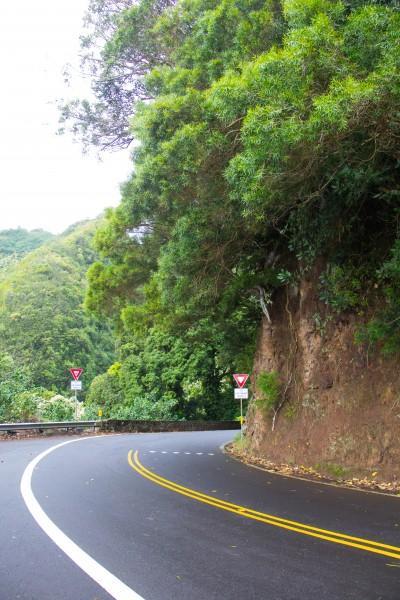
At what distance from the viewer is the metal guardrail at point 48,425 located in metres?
24.8

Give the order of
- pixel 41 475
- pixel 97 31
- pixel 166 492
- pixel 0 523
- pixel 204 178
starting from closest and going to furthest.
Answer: pixel 0 523 → pixel 166 492 → pixel 204 178 → pixel 41 475 → pixel 97 31

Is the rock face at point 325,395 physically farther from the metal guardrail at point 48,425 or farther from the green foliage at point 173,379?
the green foliage at point 173,379

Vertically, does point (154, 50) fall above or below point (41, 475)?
above

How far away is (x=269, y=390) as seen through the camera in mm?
15367

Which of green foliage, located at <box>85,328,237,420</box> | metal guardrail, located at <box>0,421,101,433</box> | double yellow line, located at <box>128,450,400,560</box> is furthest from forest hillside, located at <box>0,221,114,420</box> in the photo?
double yellow line, located at <box>128,450,400,560</box>

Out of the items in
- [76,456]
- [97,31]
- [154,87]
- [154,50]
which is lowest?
[76,456]

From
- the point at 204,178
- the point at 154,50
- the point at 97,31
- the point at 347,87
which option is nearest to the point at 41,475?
the point at 204,178

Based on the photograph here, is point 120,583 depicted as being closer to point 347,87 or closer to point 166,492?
point 166,492

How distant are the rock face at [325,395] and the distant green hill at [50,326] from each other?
1845 inches

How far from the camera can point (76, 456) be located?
16797 mm

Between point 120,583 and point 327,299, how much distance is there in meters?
9.80

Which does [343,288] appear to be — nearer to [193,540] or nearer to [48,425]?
[193,540]

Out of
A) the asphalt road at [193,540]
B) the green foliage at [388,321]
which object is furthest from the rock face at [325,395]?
the asphalt road at [193,540]

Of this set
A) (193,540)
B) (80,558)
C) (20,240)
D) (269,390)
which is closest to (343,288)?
(269,390)
